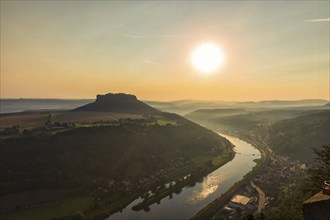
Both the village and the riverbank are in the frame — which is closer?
the riverbank

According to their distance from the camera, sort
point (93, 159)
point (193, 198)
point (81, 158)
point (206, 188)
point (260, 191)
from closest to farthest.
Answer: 1. point (193, 198)
2. point (260, 191)
3. point (206, 188)
4. point (81, 158)
5. point (93, 159)

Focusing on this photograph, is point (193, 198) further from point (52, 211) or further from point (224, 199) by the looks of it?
point (52, 211)

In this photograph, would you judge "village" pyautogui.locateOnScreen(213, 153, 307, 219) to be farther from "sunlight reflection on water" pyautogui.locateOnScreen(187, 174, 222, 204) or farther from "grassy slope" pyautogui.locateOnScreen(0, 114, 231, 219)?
"grassy slope" pyautogui.locateOnScreen(0, 114, 231, 219)

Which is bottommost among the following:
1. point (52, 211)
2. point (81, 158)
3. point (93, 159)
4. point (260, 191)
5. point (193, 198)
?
point (193, 198)

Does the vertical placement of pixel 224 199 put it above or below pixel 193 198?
above

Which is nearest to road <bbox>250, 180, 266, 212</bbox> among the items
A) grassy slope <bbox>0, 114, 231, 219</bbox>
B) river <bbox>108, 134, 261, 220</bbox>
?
river <bbox>108, 134, 261, 220</bbox>

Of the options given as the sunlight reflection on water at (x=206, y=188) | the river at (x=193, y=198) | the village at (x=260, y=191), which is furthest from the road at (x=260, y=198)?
the sunlight reflection on water at (x=206, y=188)

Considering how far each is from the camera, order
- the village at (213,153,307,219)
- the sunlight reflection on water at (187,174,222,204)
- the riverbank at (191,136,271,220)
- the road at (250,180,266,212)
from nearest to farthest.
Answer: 1. the riverbank at (191,136,271,220)
2. the village at (213,153,307,219)
3. the road at (250,180,266,212)
4. the sunlight reflection on water at (187,174,222,204)

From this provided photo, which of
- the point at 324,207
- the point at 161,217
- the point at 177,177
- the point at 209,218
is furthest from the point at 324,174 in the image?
the point at 177,177

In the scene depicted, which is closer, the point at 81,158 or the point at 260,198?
the point at 260,198

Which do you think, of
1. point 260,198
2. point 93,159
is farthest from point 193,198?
point 93,159
